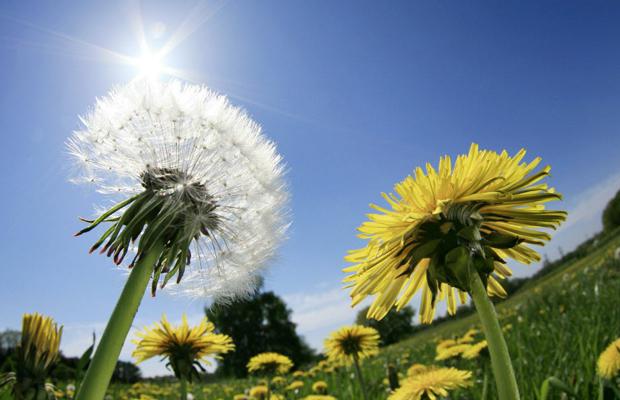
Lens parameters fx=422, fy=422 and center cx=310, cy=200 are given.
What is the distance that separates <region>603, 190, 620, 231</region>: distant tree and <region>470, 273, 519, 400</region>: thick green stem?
4125cm

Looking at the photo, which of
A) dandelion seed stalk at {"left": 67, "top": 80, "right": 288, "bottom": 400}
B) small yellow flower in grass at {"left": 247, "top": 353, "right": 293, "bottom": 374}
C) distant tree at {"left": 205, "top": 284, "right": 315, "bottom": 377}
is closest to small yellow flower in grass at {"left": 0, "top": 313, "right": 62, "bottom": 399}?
dandelion seed stalk at {"left": 67, "top": 80, "right": 288, "bottom": 400}

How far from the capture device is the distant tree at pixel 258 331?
3750cm

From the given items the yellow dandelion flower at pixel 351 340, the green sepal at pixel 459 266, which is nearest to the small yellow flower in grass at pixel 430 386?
the green sepal at pixel 459 266

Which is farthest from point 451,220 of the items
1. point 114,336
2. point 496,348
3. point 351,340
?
point 351,340

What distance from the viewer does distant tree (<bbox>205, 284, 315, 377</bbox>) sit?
37.5 meters

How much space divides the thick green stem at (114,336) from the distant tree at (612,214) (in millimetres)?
41551

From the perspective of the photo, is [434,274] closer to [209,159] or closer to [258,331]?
[209,159]

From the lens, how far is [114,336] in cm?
105

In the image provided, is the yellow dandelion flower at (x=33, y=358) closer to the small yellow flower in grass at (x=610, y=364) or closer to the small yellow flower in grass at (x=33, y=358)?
the small yellow flower in grass at (x=33, y=358)

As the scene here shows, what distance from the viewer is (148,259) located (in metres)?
1.24

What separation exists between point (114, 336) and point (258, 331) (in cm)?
3977

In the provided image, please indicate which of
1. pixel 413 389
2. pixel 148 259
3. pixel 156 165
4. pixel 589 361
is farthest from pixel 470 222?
pixel 589 361

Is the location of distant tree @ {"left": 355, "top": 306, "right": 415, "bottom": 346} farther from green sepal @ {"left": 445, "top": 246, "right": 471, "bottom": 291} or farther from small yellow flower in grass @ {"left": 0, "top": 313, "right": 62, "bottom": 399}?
green sepal @ {"left": 445, "top": 246, "right": 471, "bottom": 291}

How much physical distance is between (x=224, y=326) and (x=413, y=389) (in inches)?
1547
